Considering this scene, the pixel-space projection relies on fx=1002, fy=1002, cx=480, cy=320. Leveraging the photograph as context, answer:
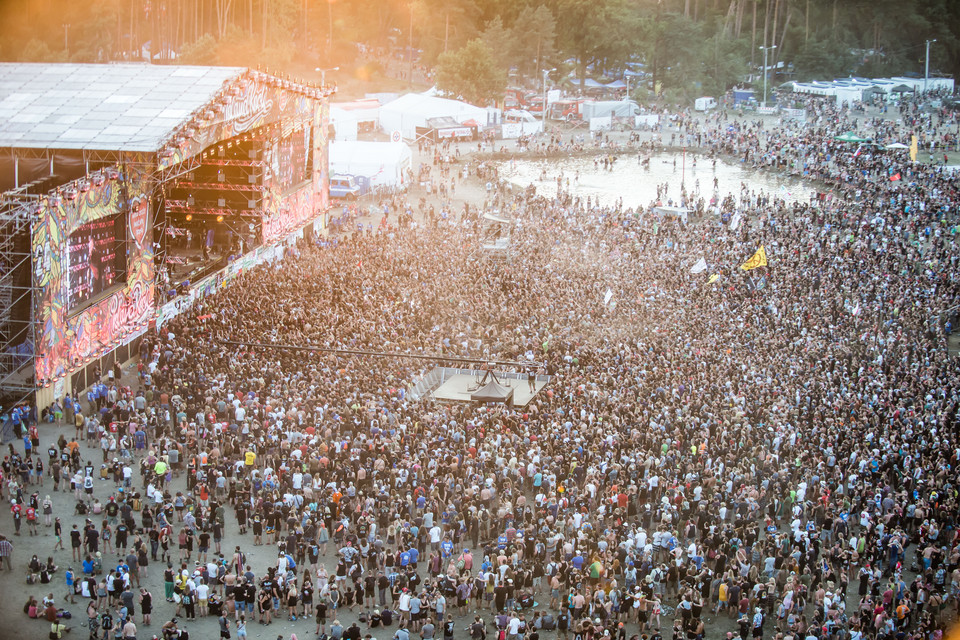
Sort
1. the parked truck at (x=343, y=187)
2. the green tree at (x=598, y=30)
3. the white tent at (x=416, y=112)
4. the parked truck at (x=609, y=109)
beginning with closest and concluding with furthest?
the parked truck at (x=343, y=187) < the white tent at (x=416, y=112) < the parked truck at (x=609, y=109) < the green tree at (x=598, y=30)

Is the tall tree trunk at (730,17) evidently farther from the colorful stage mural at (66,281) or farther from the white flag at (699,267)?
the colorful stage mural at (66,281)

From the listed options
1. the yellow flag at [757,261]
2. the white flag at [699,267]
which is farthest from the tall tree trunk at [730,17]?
the yellow flag at [757,261]

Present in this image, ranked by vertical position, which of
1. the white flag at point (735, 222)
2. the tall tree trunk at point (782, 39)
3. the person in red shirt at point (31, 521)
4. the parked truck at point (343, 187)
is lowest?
the person in red shirt at point (31, 521)

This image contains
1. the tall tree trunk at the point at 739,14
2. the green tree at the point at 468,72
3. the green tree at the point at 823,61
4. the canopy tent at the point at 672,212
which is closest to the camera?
the canopy tent at the point at 672,212

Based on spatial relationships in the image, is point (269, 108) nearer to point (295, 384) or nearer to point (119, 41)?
point (295, 384)

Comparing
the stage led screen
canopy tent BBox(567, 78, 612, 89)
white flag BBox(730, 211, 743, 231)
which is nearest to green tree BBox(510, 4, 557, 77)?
canopy tent BBox(567, 78, 612, 89)

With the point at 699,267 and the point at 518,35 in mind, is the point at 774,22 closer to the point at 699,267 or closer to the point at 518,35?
the point at 518,35
